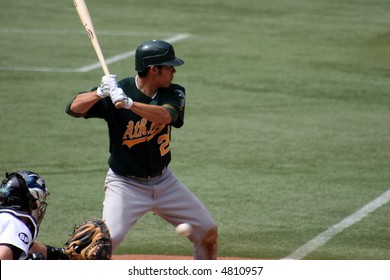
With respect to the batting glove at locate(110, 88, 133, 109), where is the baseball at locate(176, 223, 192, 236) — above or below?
below

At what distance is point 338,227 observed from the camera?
927 centimetres

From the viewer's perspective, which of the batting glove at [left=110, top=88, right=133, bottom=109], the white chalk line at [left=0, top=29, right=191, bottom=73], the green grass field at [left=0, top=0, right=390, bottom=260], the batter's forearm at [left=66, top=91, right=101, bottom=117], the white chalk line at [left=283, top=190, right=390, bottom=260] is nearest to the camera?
the batting glove at [left=110, top=88, right=133, bottom=109]

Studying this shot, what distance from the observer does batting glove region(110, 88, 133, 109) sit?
6715mm

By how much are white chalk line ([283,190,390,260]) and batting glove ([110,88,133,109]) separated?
248 centimetres

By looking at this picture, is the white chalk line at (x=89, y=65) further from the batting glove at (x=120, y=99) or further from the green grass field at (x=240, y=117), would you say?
the batting glove at (x=120, y=99)

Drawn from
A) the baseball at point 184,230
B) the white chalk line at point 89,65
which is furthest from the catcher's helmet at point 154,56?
the white chalk line at point 89,65

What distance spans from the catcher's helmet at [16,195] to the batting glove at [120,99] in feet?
3.96

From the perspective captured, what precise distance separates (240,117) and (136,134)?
20.8 ft

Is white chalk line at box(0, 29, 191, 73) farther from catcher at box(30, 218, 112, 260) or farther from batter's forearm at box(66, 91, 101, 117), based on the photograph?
catcher at box(30, 218, 112, 260)

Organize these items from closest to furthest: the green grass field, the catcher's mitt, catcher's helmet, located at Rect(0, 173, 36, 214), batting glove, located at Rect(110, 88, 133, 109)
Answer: catcher's helmet, located at Rect(0, 173, 36, 214) < the catcher's mitt < batting glove, located at Rect(110, 88, 133, 109) < the green grass field

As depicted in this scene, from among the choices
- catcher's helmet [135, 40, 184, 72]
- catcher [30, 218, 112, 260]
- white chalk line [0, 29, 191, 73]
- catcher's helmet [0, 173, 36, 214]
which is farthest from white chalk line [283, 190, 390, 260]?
white chalk line [0, 29, 191, 73]

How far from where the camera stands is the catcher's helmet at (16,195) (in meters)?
5.66

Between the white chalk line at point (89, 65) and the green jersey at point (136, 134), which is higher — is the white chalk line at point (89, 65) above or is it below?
below
